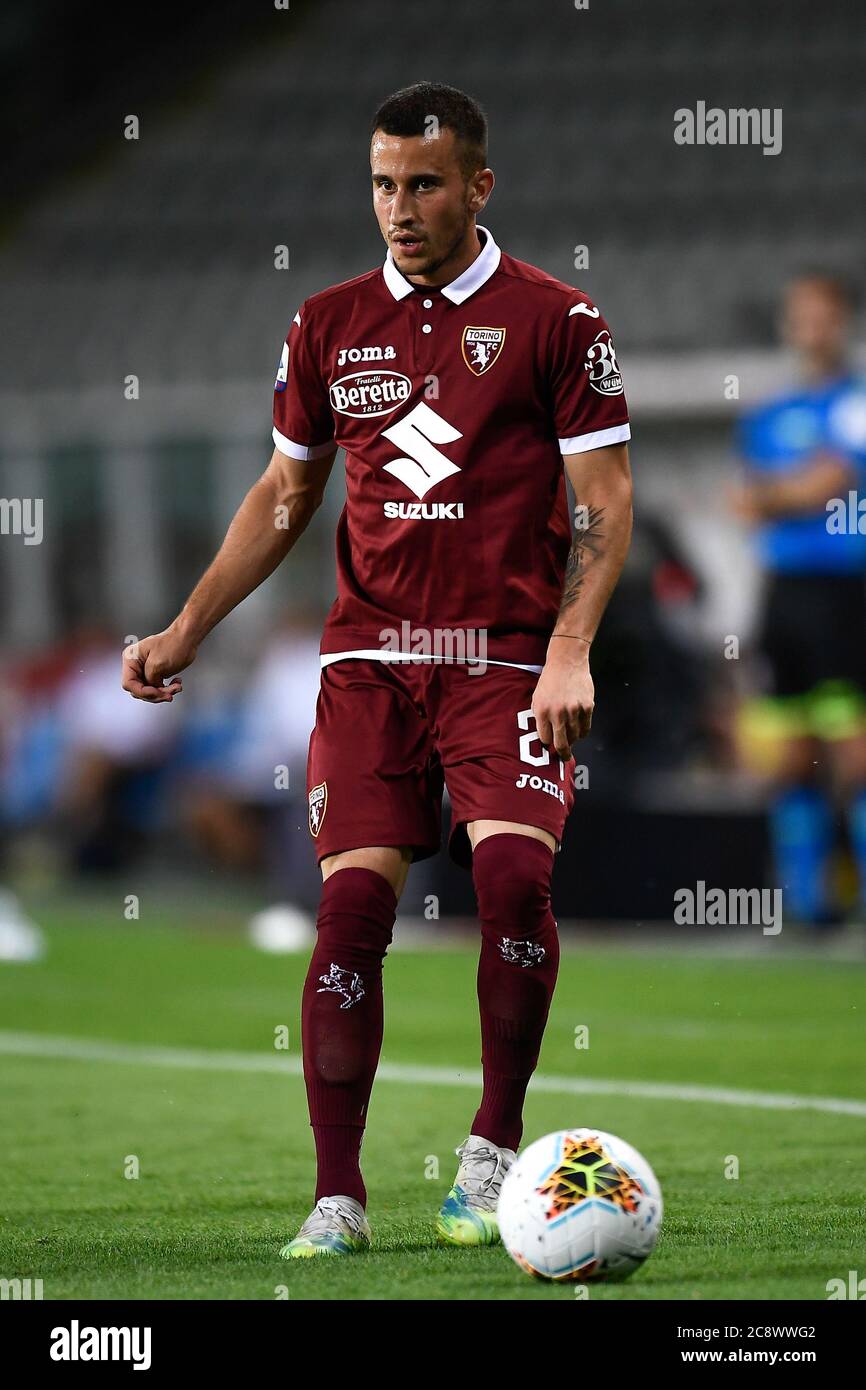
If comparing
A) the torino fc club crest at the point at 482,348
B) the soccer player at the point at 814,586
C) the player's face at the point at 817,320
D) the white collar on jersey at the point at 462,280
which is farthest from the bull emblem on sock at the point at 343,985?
the player's face at the point at 817,320

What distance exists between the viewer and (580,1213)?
366cm

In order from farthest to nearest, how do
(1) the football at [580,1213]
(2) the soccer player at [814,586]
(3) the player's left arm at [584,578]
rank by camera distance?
(2) the soccer player at [814,586]
(3) the player's left arm at [584,578]
(1) the football at [580,1213]

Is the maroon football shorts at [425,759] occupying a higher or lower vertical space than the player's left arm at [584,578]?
lower

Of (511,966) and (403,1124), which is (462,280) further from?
(403,1124)

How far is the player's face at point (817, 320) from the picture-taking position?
29.7ft

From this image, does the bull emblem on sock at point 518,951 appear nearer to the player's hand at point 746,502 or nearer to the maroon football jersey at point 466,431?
the maroon football jersey at point 466,431

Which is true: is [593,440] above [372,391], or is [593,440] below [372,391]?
below

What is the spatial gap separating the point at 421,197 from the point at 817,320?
5312 millimetres

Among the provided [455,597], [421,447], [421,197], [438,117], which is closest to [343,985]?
[455,597]

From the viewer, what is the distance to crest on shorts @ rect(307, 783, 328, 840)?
167 inches

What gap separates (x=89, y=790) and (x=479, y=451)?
1072cm

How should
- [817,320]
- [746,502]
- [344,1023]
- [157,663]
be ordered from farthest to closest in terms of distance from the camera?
[746,502], [817,320], [157,663], [344,1023]

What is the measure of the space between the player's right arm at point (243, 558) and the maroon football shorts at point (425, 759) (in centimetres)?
34

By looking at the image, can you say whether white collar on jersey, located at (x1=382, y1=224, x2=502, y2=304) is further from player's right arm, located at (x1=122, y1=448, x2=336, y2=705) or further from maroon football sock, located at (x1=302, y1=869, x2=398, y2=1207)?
maroon football sock, located at (x1=302, y1=869, x2=398, y2=1207)
